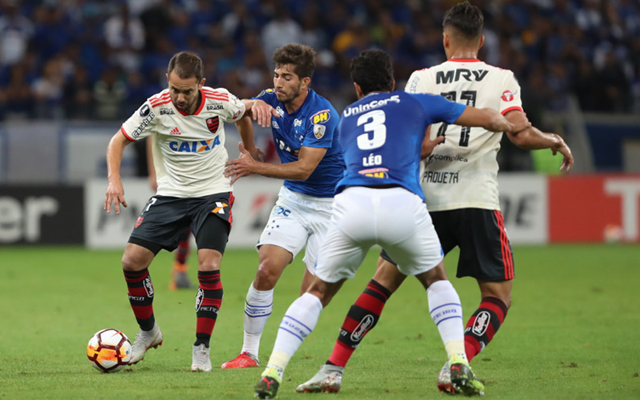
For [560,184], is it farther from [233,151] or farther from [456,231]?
[456,231]

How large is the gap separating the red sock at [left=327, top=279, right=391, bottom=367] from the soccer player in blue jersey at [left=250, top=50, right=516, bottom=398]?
15cm

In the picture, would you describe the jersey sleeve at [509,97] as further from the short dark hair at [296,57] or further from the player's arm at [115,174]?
the player's arm at [115,174]

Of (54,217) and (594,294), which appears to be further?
(54,217)

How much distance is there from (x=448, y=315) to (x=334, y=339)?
2601mm

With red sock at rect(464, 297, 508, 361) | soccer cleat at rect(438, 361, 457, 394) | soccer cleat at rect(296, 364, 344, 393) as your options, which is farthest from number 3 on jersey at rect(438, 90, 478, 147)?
soccer cleat at rect(296, 364, 344, 393)

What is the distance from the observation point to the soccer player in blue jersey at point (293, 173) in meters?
6.07

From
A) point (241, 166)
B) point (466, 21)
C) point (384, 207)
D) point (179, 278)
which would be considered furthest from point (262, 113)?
point (179, 278)

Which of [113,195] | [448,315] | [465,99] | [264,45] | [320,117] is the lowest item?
[448,315]

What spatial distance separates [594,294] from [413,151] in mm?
6355

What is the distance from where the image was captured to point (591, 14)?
2331 cm

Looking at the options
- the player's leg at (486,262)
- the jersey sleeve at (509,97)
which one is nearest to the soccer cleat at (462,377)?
the player's leg at (486,262)

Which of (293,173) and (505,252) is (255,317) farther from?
(505,252)

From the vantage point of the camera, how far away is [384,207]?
4.71 metres

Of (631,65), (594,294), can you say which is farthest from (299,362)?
(631,65)
